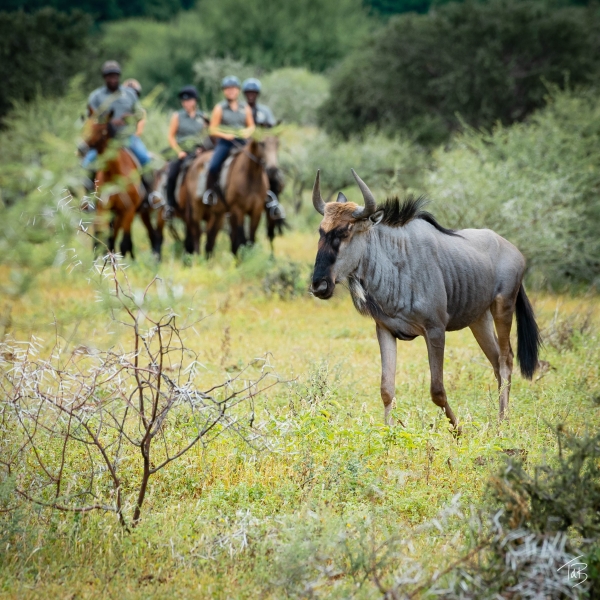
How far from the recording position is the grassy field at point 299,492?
13.3ft

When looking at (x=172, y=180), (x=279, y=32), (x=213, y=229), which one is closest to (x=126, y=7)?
(x=279, y=32)

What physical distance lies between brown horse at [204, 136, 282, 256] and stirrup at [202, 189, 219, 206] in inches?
10.6

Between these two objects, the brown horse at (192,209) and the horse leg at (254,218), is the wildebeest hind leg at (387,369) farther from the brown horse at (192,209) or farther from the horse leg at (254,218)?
the brown horse at (192,209)

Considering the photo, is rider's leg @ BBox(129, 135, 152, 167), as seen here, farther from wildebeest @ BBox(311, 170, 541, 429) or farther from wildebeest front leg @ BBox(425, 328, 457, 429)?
wildebeest front leg @ BBox(425, 328, 457, 429)

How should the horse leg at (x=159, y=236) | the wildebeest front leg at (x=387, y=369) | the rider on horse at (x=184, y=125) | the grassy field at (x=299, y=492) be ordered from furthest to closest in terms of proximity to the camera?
the rider on horse at (x=184, y=125)
the horse leg at (x=159, y=236)
the wildebeest front leg at (x=387, y=369)
the grassy field at (x=299, y=492)

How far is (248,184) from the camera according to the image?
1555 centimetres

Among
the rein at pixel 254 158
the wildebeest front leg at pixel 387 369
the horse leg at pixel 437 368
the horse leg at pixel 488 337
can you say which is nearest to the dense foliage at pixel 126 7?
the rein at pixel 254 158

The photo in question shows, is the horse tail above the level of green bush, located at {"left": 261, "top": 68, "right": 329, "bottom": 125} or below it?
above

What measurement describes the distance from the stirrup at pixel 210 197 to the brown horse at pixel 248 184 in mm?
270

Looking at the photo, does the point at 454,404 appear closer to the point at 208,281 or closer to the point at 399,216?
the point at 399,216

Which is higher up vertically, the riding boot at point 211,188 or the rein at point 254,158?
the rein at point 254,158

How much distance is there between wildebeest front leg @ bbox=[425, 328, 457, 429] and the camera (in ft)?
21.0

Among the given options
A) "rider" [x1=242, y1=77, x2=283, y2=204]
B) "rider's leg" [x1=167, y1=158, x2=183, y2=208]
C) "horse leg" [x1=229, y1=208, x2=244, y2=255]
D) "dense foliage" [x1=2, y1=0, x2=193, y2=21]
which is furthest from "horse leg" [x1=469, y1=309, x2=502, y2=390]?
"dense foliage" [x1=2, y1=0, x2=193, y2=21]

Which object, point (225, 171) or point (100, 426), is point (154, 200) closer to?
point (225, 171)
